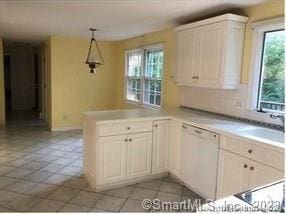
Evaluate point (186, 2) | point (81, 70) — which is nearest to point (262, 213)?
point (186, 2)

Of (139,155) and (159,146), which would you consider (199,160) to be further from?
(139,155)

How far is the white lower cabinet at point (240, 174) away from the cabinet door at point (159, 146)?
3.09ft

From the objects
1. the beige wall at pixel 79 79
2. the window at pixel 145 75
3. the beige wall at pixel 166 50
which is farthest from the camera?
the beige wall at pixel 79 79

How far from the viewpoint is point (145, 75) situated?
17.3ft

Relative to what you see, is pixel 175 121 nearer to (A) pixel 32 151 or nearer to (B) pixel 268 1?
(B) pixel 268 1

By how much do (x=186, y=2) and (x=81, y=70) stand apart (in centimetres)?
380

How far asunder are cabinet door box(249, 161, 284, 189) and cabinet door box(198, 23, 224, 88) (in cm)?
117

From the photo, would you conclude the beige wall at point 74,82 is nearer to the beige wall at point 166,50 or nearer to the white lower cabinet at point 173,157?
the beige wall at point 166,50

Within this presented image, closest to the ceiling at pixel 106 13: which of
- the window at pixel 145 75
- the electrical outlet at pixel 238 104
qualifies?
the window at pixel 145 75

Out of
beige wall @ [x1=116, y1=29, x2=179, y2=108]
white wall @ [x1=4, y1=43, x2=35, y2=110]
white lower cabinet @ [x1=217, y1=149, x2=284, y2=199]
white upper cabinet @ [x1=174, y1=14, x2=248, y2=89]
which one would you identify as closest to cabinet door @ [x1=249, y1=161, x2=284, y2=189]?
white lower cabinet @ [x1=217, y1=149, x2=284, y2=199]

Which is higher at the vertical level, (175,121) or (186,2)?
(186,2)

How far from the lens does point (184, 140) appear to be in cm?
319

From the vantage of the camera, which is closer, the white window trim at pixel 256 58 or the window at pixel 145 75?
the white window trim at pixel 256 58

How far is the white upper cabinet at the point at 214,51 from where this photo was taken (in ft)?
9.74
